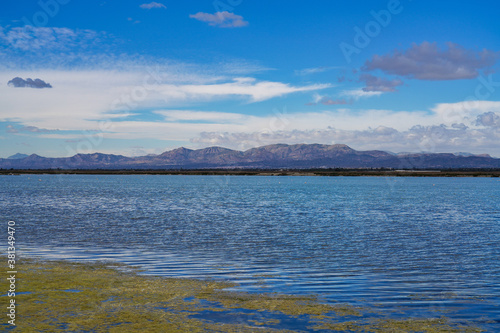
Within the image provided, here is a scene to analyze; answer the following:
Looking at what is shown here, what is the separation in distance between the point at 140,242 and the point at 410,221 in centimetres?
2954

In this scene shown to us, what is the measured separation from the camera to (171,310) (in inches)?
613

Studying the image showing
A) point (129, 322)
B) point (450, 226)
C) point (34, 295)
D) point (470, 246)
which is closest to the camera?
point (129, 322)

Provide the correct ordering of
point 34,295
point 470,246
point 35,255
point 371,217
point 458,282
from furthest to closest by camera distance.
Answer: point 371,217 → point 470,246 → point 35,255 → point 458,282 → point 34,295

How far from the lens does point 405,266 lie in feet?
79.2

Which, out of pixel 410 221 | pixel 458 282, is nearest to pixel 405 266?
pixel 458 282

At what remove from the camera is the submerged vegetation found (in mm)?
13820

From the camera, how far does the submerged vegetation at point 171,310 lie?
45.3 ft

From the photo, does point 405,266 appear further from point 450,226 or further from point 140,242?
point 450,226
